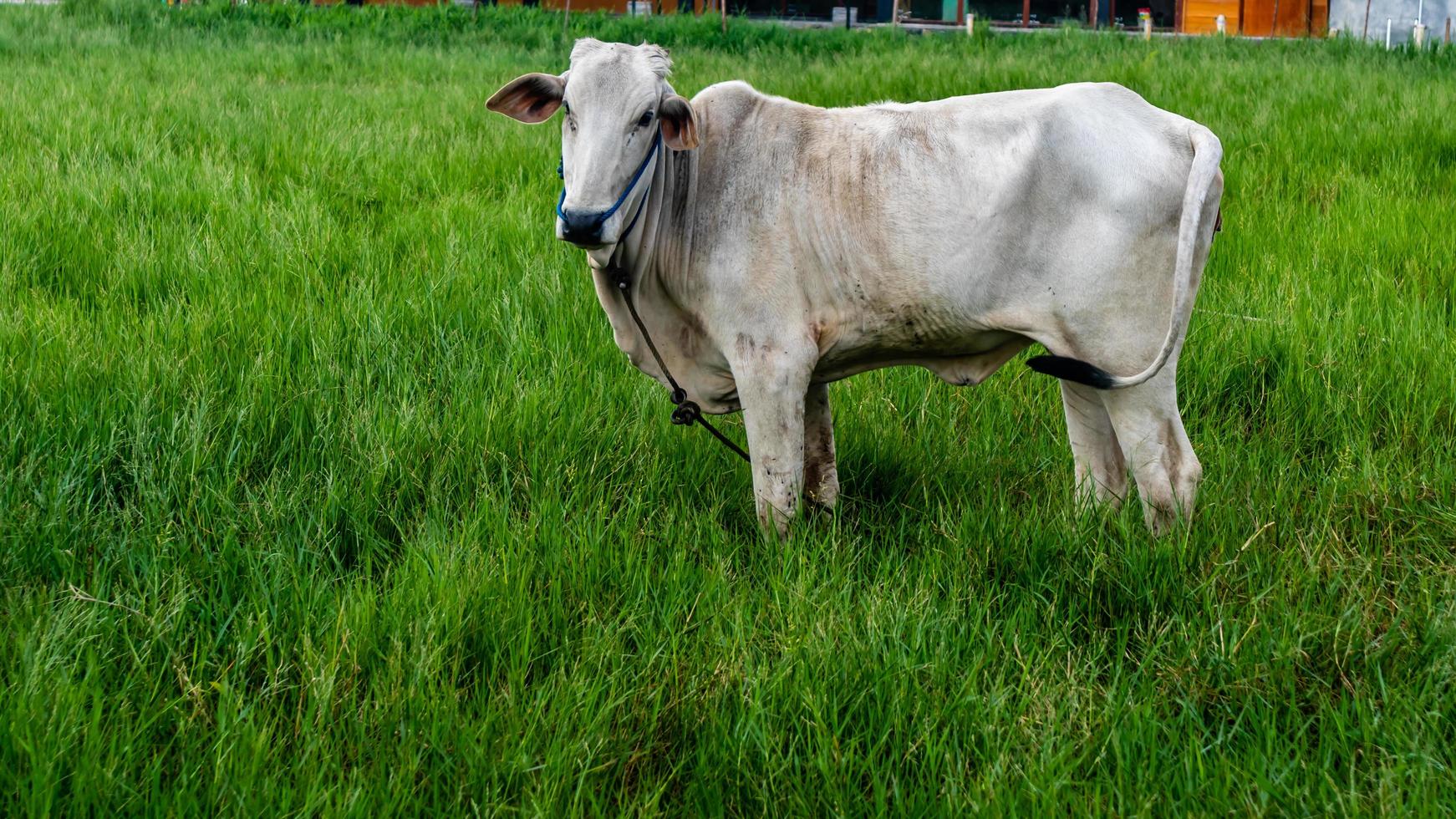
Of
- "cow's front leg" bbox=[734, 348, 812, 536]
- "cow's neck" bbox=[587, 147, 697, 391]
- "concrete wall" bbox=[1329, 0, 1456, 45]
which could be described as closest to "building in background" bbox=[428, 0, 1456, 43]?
"concrete wall" bbox=[1329, 0, 1456, 45]

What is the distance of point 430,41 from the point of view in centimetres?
1334

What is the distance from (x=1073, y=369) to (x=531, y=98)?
1.53m

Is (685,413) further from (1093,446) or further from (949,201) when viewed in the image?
(1093,446)

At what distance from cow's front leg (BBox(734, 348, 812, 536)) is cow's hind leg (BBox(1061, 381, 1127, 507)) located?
81 centimetres

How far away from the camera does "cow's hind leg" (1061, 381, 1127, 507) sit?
3.38 meters

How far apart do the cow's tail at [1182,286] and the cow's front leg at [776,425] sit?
1.92 feet

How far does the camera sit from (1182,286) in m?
2.75

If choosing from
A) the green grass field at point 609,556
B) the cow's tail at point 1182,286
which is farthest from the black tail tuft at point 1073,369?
the green grass field at point 609,556

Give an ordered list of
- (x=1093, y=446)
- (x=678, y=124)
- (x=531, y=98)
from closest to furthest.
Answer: (x=678, y=124) < (x=531, y=98) < (x=1093, y=446)

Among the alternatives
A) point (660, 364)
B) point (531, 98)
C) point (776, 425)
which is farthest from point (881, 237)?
point (531, 98)

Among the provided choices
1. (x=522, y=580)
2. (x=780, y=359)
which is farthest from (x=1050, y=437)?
(x=522, y=580)

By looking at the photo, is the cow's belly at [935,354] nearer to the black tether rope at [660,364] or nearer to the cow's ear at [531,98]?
the black tether rope at [660,364]

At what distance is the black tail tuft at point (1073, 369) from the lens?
110 inches

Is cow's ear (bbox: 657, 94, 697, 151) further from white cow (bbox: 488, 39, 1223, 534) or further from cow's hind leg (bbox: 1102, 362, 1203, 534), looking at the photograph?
cow's hind leg (bbox: 1102, 362, 1203, 534)
